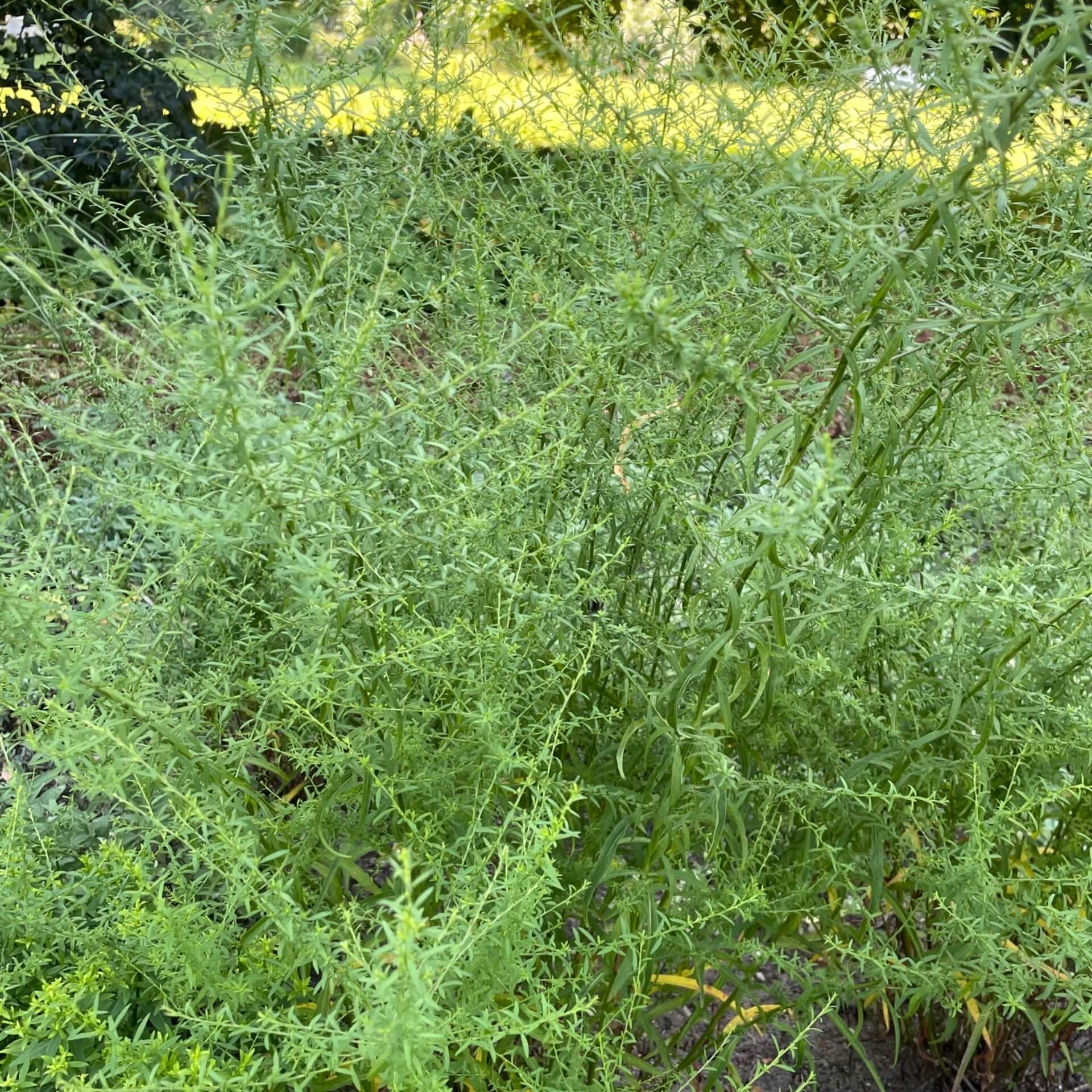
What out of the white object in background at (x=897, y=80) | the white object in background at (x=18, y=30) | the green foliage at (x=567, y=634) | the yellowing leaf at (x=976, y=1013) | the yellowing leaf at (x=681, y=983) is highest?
the white object in background at (x=897, y=80)

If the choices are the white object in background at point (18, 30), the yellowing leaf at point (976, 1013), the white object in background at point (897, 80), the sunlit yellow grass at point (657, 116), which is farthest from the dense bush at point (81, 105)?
the yellowing leaf at point (976, 1013)

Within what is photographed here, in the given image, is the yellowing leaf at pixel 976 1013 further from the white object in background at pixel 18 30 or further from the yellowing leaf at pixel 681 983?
the white object in background at pixel 18 30

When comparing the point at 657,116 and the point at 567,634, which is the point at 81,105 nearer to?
the point at 657,116

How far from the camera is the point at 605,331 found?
5.21ft

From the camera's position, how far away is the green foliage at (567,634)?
117 centimetres

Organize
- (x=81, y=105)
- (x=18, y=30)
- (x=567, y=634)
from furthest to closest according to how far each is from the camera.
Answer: (x=18, y=30) < (x=81, y=105) < (x=567, y=634)

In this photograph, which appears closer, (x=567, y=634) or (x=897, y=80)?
(x=897, y=80)

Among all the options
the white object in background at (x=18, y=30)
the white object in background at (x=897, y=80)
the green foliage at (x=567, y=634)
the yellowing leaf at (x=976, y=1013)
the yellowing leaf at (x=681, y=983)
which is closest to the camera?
the green foliage at (x=567, y=634)

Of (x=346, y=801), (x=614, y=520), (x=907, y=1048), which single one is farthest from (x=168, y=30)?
(x=907, y=1048)

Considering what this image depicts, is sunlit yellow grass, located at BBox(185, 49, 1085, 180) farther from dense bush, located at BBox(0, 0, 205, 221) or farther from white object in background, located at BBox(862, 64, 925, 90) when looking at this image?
dense bush, located at BBox(0, 0, 205, 221)

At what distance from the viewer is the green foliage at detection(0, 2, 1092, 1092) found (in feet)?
3.84

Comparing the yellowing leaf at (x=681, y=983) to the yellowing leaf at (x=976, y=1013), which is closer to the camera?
the yellowing leaf at (x=681, y=983)

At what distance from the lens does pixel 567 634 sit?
1532mm

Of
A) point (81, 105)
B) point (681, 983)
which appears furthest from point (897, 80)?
point (81, 105)
